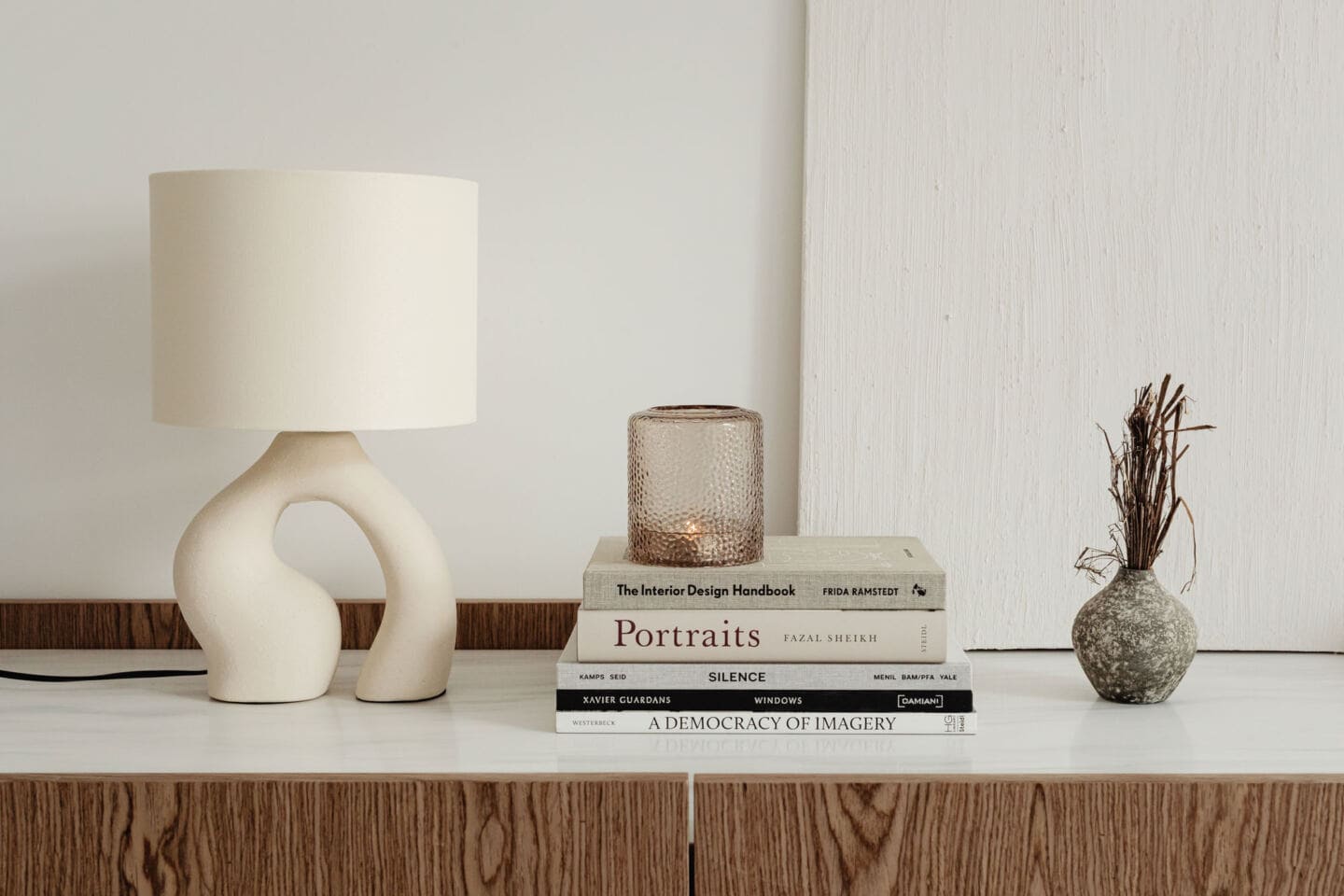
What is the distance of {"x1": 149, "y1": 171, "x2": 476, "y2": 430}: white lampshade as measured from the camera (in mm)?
982

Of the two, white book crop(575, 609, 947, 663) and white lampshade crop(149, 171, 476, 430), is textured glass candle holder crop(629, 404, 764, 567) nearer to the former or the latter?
white book crop(575, 609, 947, 663)

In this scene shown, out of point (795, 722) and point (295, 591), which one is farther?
point (295, 591)

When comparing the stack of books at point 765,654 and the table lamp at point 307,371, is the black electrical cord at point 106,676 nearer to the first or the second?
the table lamp at point 307,371

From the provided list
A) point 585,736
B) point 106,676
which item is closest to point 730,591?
point 585,736

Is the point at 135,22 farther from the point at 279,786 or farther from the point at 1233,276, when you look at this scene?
the point at 1233,276

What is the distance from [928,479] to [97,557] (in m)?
0.87

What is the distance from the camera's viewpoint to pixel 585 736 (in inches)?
38.2

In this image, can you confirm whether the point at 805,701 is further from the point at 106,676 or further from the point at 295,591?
the point at 106,676

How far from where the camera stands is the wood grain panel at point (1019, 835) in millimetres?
844

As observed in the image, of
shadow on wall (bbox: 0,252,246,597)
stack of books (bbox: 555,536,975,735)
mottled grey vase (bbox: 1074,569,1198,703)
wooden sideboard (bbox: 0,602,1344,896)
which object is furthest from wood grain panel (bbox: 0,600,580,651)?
mottled grey vase (bbox: 1074,569,1198,703)

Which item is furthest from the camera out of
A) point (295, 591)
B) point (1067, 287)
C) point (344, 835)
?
point (1067, 287)

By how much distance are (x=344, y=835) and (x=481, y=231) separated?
2.12 ft

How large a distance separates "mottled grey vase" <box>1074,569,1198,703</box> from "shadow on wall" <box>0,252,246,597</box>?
871mm

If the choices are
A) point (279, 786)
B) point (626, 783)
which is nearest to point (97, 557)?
point (279, 786)
